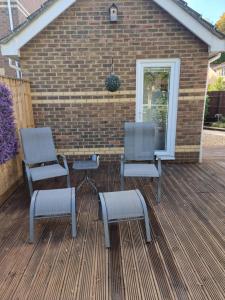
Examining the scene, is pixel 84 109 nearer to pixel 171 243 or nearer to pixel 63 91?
pixel 63 91

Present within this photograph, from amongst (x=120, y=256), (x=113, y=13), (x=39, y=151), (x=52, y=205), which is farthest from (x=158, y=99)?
(x=120, y=256)

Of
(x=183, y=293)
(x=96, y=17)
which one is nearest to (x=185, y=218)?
(x=183, y=293)

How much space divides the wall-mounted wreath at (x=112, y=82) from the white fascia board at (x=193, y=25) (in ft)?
5.07

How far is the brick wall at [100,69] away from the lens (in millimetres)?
4562

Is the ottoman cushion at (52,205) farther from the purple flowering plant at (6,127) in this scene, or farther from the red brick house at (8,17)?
the red brick house at (8,17)

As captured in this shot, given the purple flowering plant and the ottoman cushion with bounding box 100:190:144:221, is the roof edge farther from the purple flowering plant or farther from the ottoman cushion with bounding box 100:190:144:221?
the ottoman cushion with bounding box 100:190:144:221

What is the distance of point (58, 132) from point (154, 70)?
8.54 feet

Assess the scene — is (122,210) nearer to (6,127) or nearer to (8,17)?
(6,127)

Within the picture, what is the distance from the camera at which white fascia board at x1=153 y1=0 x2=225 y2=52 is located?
4301 millimetres

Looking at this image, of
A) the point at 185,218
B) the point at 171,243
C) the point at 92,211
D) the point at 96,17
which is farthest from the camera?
the point at 96,17

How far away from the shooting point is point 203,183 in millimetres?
4141

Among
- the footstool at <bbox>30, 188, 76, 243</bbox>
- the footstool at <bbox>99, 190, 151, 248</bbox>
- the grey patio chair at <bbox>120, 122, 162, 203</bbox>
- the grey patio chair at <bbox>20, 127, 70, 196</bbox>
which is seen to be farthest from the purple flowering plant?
the grey patio chair at <bbox>120, 122, 162, 203</bbox>

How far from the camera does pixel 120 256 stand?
2254 mm

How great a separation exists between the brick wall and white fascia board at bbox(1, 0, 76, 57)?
0.49 ft
